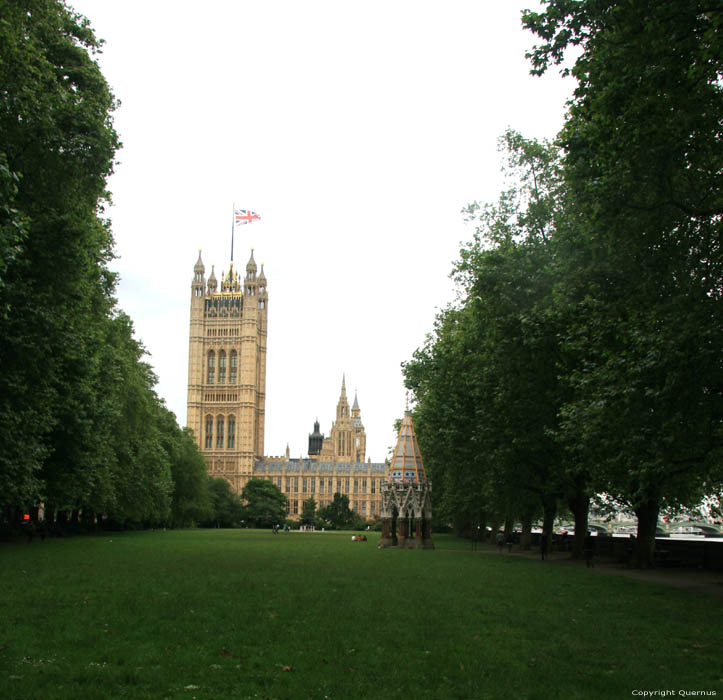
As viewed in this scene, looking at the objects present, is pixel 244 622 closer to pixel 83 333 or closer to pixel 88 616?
pixel 88 616

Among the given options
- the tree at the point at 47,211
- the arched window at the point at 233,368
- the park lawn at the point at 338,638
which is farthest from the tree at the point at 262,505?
the park lawn at the point at 338,638

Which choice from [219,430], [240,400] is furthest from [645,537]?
[219,430]

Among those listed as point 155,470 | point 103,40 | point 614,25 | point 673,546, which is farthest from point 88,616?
point 155,470

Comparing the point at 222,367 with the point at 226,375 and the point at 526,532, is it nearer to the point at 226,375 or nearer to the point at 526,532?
the point at 226,375

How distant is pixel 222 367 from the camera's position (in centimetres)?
17538

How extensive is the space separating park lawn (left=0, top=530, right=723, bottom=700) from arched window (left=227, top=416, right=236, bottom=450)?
154022 millimetres

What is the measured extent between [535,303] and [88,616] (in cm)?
1874

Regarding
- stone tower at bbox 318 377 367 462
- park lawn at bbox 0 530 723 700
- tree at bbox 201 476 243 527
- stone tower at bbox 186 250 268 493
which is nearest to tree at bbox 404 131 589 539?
park lawn at bbox 0 530 723 700

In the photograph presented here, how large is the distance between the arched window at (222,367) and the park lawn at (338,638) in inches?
6117

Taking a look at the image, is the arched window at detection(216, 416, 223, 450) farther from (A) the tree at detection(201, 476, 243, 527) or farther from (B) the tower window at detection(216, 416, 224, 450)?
(A) the tree at detection(201, 476, 243, 527)

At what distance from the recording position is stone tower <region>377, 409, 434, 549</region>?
4478 centimetres

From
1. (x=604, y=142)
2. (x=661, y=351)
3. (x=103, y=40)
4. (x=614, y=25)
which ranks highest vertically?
(x=103, y=40)

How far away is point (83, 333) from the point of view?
26.9 meters

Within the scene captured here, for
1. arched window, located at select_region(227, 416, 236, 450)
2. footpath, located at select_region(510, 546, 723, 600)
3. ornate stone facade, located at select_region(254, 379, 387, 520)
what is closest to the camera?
footpath, located at select_region(510, 546, 723, 600)
